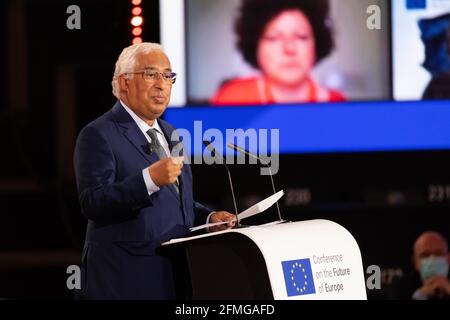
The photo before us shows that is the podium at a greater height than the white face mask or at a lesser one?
greater

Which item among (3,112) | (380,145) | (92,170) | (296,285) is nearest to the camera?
(296,285)

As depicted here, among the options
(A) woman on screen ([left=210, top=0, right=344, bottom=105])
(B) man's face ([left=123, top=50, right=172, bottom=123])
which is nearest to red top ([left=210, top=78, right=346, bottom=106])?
(A) woman on screen ([left=210, top=0, right=344, bottom=105])

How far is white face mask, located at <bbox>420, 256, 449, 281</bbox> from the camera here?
5.75 m

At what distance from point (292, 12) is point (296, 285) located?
2.70 meters

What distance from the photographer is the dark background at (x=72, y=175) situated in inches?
229

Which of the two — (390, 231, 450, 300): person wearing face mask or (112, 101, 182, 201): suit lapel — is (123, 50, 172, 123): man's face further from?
(390, 231, 450, 300): person wearing face mask

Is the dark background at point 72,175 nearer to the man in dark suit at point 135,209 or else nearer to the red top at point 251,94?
the red top at point 251,94

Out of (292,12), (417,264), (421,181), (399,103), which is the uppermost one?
(292,12)

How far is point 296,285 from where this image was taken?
3.43 m

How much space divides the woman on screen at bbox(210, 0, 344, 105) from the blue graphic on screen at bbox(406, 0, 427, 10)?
44 cm

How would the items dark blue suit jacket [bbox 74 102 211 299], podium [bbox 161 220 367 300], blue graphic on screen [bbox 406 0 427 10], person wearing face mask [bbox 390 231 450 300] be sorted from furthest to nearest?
blue graphic on screen [bbox 406 0 427 10] < person wearing face mask [bbox 390 231 450 300] < dark blue suit jacket [bbox 74 102 211 299] < podium [bbox 161 220 367 300]

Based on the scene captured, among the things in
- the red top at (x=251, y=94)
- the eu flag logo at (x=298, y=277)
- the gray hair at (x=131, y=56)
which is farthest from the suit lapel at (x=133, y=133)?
the red top at (x=251, y=94)
